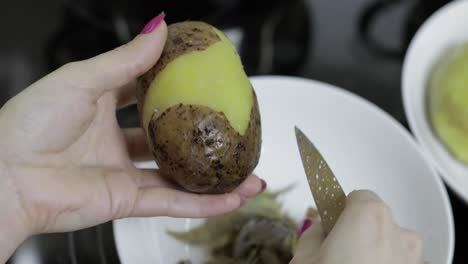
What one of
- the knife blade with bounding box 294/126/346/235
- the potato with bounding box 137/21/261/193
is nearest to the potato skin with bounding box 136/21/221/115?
the potato with bounding box 137/21/261/193

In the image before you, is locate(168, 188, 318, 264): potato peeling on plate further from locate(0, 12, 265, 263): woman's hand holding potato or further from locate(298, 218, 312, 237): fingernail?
locate(0, 12, 265, 263): woman's hand holding potato

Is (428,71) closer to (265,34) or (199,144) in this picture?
(265,34)

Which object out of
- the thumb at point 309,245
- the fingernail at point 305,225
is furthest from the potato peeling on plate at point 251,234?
the thumb at point 309,245

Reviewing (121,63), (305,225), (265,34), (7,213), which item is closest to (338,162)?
(305,225)

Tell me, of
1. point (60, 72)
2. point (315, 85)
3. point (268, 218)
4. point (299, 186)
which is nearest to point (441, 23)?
point (315, 85)

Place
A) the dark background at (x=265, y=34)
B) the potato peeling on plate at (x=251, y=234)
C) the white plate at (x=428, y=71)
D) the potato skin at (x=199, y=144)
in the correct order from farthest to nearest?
the dark background at (x=265, y=34), the white plate at (x=428, y=71), the potato peeling on plate at (x=251, y=234), the potato skin at (x=199, y=144)

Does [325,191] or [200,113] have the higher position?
[200,113]

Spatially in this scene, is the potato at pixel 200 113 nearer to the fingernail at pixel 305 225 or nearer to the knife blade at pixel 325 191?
the knife blade at pixel 325 191
